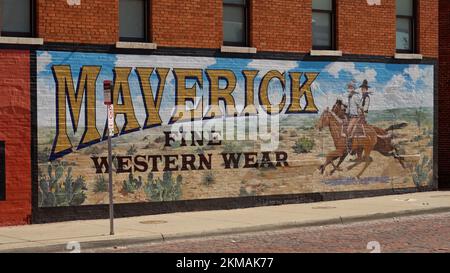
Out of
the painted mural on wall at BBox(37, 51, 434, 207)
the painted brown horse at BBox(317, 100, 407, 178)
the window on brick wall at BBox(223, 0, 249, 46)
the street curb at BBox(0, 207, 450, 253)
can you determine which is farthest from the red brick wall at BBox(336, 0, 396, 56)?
the street curb at BBox(0, 207, 450, 253)

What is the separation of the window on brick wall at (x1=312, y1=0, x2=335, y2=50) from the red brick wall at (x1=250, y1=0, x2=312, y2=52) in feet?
1.20

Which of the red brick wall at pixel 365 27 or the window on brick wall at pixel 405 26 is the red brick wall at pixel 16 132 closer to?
the red brick wall at pixel 365 27

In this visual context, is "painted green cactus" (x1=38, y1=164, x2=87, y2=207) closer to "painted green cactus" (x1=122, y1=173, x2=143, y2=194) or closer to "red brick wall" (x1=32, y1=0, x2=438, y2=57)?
"painted green cactus" (x1=122, y1=173, x2=143, y2=194)

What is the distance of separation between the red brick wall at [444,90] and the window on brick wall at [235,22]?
28.4 ft

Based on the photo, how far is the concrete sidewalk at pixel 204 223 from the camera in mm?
13055

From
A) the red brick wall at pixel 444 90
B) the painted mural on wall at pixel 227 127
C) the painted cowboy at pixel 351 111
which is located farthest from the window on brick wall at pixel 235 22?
the red brick wall at pixel 444 90

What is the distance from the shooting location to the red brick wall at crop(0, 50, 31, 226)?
1546cm

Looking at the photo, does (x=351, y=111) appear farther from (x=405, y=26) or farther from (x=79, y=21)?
(x=79, y=21)

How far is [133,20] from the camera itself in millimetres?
17141

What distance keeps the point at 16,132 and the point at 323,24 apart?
8.76 metres

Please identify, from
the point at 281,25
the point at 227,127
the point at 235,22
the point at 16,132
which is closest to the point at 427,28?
the point at 281,25

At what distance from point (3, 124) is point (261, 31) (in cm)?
680

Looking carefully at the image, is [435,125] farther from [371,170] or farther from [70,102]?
[70,102]
